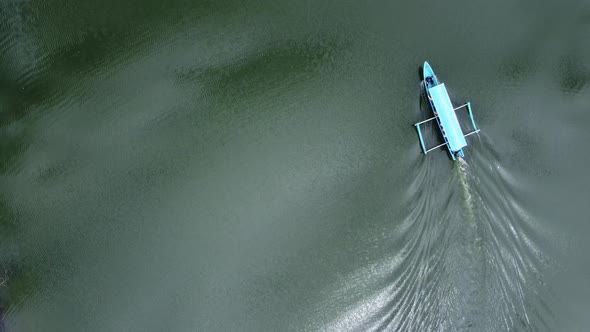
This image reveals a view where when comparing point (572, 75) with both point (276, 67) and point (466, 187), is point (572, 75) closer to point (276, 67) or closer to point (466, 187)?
point (466, 187)

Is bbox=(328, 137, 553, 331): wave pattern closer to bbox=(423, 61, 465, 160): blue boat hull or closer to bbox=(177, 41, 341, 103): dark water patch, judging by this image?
bbox=(423, 61, 465, 160): blue boat hull

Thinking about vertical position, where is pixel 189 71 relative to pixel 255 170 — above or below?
above

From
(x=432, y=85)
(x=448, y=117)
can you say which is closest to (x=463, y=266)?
(x=448, y=117)

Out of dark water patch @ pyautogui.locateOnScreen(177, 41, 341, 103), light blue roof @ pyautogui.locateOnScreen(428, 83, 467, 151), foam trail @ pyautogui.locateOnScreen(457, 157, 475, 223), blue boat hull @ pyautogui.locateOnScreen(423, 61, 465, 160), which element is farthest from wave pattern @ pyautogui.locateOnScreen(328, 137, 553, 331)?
dark water patch @ pyautogui.locateOnScreen(177, 41, 341, 103)

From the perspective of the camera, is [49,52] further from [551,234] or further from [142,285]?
[551,234]

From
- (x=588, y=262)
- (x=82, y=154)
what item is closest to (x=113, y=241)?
(x=82, y=154)

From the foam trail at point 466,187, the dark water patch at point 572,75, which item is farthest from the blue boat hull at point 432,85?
the dark water patch at point 572,75
